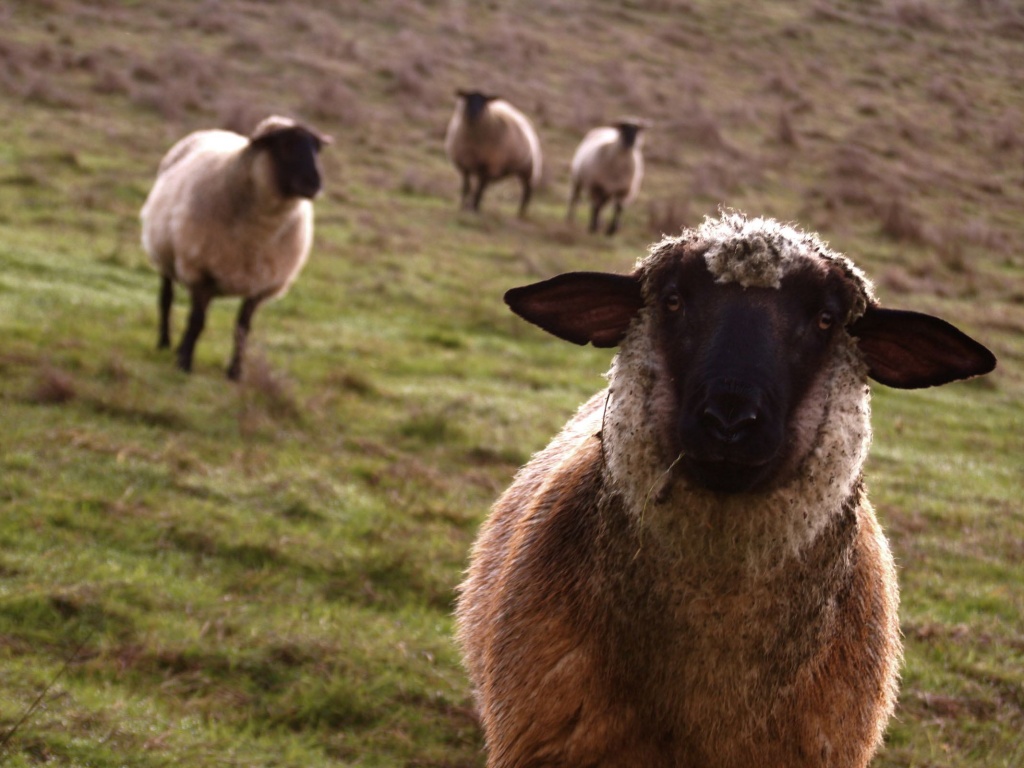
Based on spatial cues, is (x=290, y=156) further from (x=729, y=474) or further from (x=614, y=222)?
(x=614, y=222)

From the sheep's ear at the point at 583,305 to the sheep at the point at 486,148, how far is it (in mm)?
13691

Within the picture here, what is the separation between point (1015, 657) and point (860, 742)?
2.91 meters

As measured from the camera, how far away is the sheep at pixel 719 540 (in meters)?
2.64

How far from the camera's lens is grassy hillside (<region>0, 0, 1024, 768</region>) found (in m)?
4.34

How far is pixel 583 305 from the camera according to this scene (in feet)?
9.61

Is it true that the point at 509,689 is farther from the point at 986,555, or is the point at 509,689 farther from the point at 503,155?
the point at 503,155

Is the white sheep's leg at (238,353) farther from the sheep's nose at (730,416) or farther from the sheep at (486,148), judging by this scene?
the sheep at (486,148)

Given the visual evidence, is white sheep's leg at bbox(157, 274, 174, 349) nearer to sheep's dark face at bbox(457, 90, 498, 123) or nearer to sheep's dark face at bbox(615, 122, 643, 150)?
sheep's dark face at bbox(457, 90, 498, 123)

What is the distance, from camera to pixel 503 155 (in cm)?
1678

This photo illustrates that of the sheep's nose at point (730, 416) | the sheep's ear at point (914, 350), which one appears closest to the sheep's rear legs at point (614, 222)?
the sheep's ear at point (914, 350)

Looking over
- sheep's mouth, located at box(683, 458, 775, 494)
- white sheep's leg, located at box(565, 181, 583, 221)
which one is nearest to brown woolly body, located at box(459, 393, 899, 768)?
sheep's mouth, located at box(683, 458, 775, 494)

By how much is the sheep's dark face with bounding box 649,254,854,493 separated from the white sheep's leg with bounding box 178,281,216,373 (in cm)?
595

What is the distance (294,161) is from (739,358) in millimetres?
6241

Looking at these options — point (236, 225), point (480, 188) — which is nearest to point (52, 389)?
point (236, 225)
